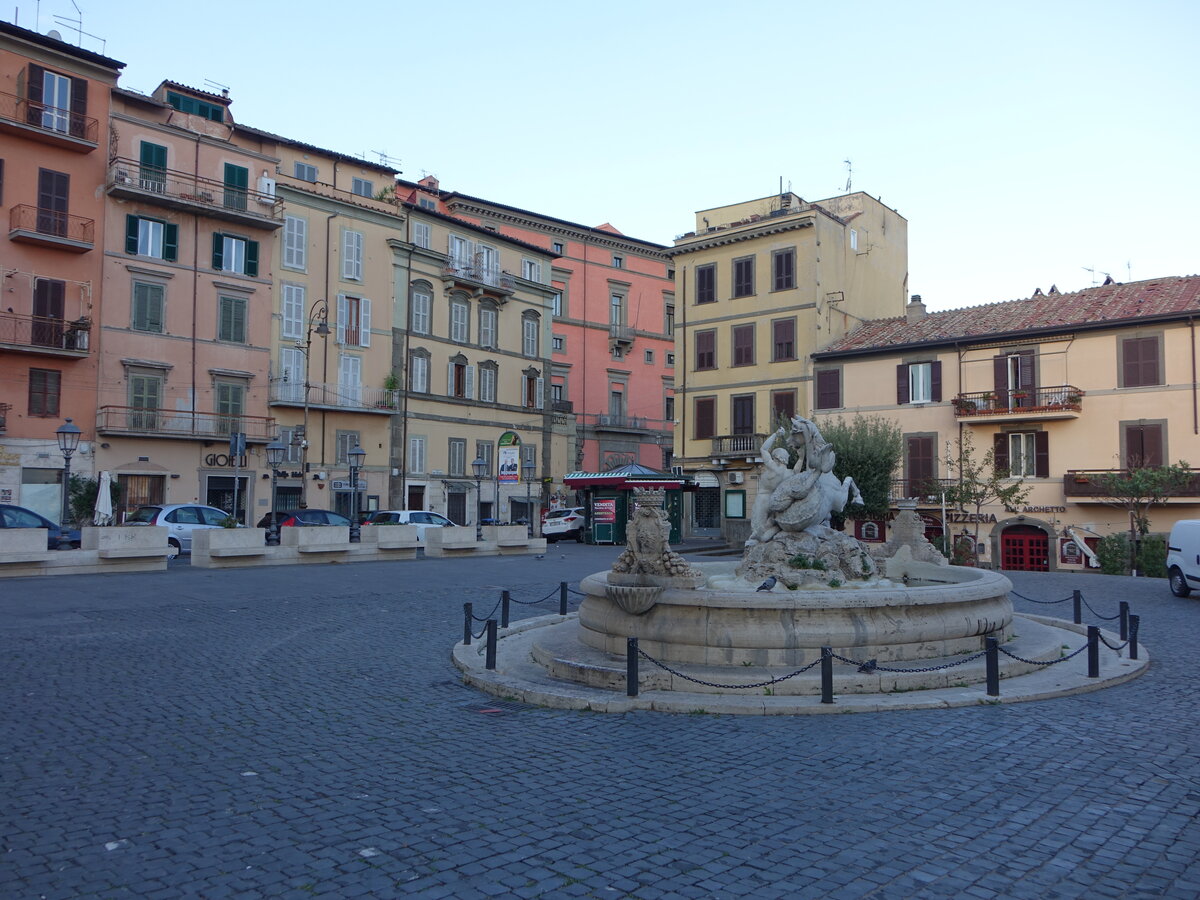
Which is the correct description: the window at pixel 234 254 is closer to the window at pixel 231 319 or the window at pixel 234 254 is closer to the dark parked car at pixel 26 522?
the window at pixel 231 319

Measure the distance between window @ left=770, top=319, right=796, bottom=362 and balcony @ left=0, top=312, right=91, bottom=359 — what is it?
27629mm

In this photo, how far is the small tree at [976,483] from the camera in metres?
32.0

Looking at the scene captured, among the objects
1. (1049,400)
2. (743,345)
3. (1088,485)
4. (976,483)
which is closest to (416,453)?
(743,345)

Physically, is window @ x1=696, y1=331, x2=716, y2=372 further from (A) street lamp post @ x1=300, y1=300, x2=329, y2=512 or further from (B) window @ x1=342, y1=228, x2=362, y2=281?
(A) street lamp post @ x1=300, y1=300, x2=329, y2=512

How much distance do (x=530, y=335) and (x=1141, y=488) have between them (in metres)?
29.9

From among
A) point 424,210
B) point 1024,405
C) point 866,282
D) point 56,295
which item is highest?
point 424,210

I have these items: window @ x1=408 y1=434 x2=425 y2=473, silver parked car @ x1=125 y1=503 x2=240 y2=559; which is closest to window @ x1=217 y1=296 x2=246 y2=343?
window @ x1=408 y1=434 x2=425 y2=473

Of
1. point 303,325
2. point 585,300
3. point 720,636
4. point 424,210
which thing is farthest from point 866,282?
point 720,636

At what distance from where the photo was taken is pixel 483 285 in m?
44.7

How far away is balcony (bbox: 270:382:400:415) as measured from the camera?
37.1 m

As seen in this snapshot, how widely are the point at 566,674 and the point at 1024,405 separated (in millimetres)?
29591

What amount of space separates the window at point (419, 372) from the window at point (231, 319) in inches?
313

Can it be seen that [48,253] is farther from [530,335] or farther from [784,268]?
[784,268]

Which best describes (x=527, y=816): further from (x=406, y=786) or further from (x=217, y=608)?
(x=217, y=608)
